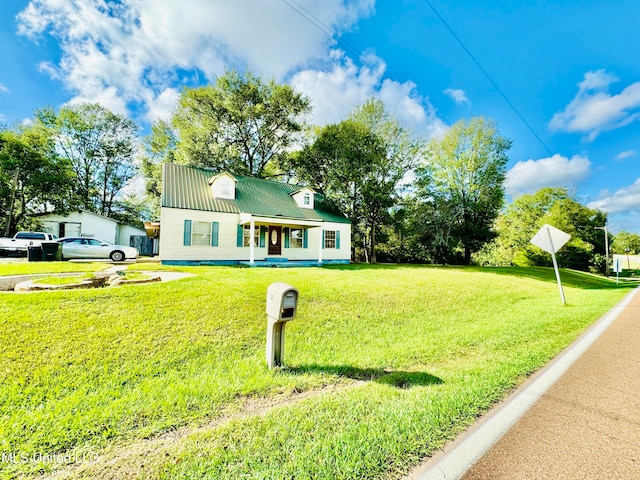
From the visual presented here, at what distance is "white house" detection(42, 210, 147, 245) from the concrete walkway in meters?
28.9

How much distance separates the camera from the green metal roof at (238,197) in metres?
14.8

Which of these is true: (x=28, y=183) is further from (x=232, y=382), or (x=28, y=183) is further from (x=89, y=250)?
(x=232, y=382)

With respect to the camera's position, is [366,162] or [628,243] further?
[628,243]

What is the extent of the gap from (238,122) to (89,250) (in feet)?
51.7

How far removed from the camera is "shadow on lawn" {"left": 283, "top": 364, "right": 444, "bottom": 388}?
A: 342 centimetres

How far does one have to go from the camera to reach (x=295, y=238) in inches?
695

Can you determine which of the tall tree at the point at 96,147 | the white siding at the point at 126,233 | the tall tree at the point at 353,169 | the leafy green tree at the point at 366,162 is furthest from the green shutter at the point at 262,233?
the tall tree at the point at 96,147

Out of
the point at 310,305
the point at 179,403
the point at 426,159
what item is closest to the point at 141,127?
the point at 426,159

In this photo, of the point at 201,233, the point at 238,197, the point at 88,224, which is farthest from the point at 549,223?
the point at 88,224

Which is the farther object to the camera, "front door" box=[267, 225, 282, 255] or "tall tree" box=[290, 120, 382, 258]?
"tall tree" box=[290, 120, 382, 258]

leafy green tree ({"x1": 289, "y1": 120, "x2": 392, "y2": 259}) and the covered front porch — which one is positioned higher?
leafy green tree ({"x1": 289, "y1": 120, "x2": 392, "y2": 259})

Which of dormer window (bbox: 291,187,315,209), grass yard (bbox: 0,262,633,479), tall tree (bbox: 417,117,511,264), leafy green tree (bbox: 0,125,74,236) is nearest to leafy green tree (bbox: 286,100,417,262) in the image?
tall tree (bbox: 417,117,511,264)

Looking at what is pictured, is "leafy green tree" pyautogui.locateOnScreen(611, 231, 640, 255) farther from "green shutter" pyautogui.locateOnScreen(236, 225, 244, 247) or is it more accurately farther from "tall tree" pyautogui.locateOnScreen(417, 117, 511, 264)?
"green shutter" pyautogui.locateOnScreen(236, 225, 244, 247)

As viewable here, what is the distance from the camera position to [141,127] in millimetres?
32000
